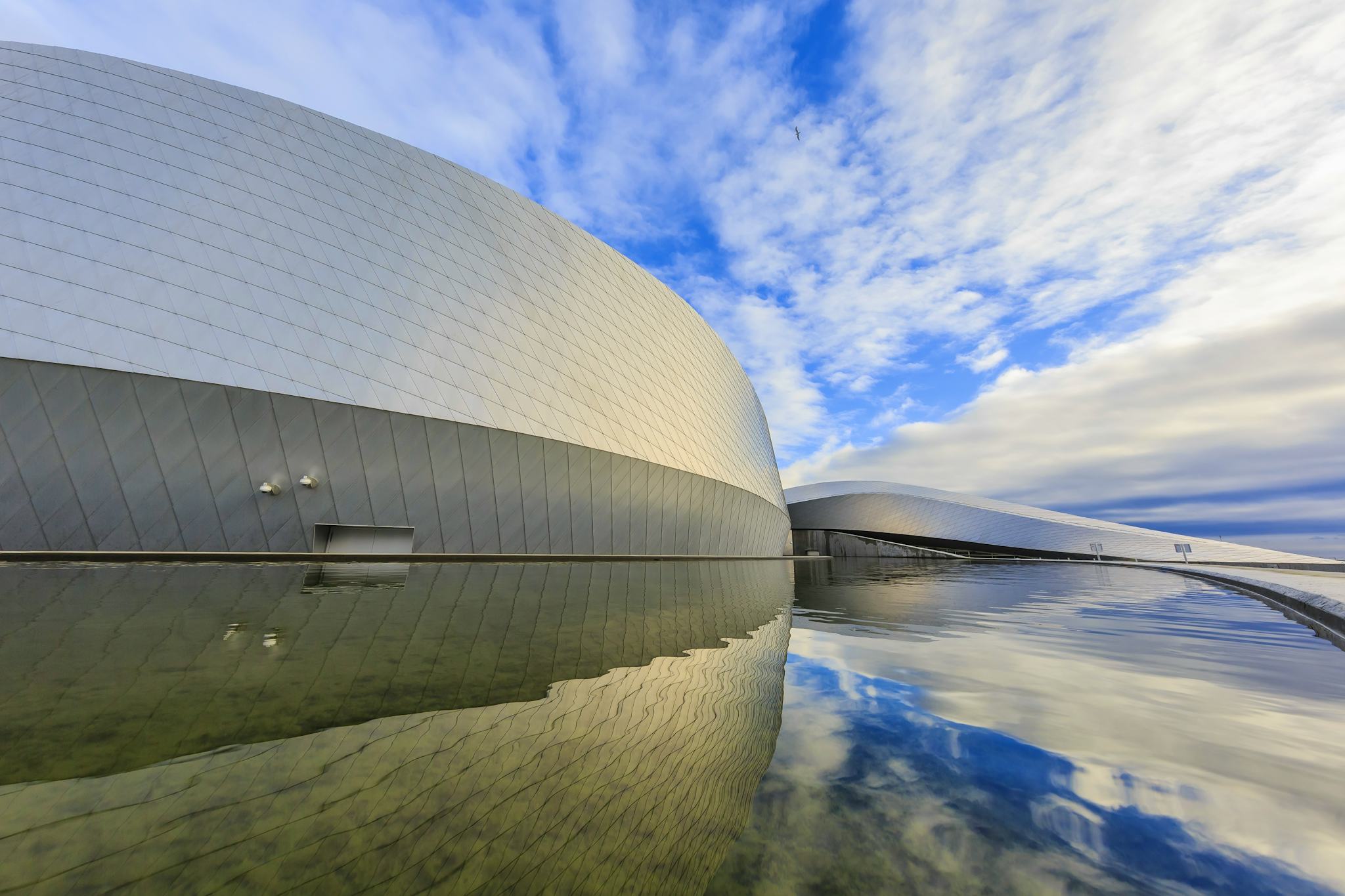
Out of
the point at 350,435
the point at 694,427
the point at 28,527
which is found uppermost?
the point at 694,427

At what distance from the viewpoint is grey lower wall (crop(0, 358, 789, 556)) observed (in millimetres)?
11766

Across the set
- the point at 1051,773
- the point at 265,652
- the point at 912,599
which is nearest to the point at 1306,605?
the point at 912,599

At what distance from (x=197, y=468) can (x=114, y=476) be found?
58.6 inches

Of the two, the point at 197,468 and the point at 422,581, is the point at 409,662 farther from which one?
the point at 197,468

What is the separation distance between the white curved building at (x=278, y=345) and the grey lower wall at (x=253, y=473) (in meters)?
0.05

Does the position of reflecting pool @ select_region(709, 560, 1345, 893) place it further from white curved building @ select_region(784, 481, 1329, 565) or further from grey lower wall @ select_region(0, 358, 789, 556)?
white curved building @ select_region(784, 481, 1329, 565)

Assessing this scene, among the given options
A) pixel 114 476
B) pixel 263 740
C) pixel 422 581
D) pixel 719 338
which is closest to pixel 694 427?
pixel 719 338

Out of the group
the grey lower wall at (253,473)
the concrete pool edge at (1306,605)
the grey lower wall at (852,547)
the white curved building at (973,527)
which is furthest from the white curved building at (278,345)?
the white curved building at (973,527)

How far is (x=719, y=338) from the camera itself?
1228 inches

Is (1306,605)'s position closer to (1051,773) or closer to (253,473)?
(1051,773)

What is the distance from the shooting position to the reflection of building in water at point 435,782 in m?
1.37

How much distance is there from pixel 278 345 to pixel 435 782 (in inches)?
617

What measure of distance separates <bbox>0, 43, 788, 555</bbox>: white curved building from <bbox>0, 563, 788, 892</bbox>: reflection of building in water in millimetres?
11169

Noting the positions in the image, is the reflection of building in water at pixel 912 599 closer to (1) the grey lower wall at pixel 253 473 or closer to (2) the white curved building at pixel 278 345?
(1) the grey lower wall at pixel 253 473
